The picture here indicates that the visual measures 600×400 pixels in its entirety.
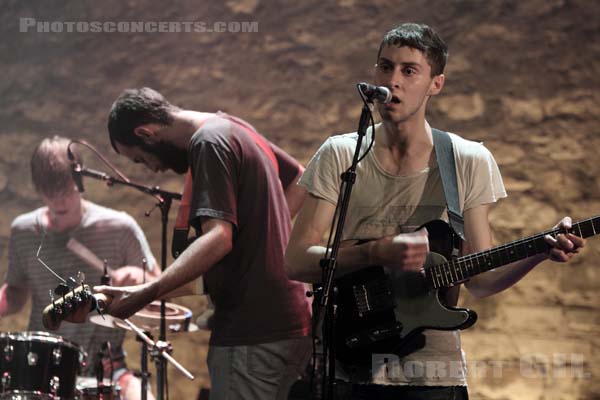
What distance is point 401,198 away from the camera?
288cm

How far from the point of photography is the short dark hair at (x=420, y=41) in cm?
299

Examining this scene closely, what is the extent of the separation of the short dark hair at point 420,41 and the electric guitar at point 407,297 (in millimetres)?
608

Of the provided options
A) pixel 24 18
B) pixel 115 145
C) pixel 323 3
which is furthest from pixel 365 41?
pixel 24 18

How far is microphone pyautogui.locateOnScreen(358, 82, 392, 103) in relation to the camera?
2721mm

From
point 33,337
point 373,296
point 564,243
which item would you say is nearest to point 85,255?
point 33,337

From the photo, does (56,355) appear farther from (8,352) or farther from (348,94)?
(348,94)

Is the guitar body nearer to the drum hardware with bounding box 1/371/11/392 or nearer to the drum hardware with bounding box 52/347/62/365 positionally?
the drum hardware with bounding box 52/347/62/365

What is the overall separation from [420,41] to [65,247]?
2.97m

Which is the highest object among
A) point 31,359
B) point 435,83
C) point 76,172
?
point 76,172

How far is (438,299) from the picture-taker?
2.79 meters

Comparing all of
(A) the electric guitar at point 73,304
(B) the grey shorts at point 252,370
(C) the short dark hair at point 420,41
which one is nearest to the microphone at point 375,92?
(C) the short dark hair at point 420,41

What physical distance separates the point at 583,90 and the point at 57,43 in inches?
131

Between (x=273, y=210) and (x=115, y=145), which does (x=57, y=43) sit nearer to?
(x=115, y=145)

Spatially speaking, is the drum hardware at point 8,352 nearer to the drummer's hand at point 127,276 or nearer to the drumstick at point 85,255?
the drummer's hand at point 127,276
